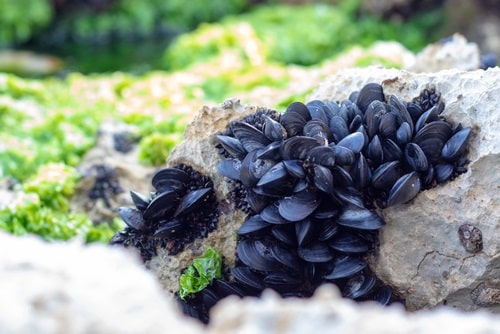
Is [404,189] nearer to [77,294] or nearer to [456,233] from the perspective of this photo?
[456,233]

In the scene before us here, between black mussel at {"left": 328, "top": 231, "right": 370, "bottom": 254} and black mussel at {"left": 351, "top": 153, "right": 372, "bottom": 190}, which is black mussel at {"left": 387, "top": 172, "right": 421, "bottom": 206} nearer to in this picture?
black mussel at {"left": 351, "top": 153, "right": 372, "bottom": 190}

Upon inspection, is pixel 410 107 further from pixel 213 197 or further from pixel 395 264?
pixel 213 197

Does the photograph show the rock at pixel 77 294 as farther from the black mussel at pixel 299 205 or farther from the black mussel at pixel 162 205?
the black mussel at pixel 162 205

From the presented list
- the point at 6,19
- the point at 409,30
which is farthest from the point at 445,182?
the point at 6,19

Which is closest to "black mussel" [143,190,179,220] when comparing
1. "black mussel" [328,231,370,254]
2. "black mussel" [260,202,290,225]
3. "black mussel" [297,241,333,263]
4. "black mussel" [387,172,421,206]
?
"black mussel" [260,202,290,225]

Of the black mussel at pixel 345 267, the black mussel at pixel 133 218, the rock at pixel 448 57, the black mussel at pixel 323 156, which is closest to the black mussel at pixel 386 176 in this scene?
the black mussel at pixel 323 156

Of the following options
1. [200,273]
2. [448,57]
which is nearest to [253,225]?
[200,273]

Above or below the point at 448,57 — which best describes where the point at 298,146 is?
above
